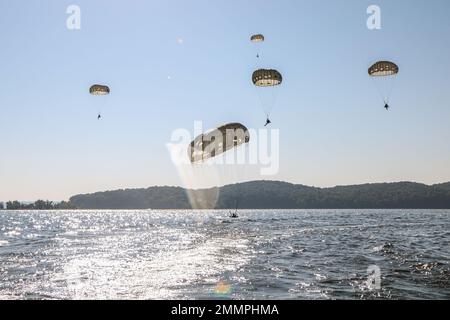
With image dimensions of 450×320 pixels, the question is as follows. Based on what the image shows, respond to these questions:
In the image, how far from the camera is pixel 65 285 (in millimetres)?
23609

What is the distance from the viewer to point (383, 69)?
1699 inches

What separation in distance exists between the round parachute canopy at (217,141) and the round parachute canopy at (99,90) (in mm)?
13036

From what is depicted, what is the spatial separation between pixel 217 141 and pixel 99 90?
16.1 metres

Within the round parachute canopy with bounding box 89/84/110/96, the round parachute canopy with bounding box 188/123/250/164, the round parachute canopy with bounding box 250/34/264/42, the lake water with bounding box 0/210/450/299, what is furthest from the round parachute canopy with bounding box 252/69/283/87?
the round parachute canopy with bounding box 89/84/110/96

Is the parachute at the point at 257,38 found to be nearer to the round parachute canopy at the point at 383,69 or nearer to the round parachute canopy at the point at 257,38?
the round parachute canopy at the point at 257,38

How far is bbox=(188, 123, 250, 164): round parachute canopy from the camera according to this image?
50406 mm

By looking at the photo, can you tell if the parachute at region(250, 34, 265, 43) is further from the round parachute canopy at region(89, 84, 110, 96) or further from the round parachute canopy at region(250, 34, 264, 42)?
the round parachute canopy at region(89, 84, 110, 96)

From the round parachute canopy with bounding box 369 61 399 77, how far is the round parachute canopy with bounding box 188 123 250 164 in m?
16.0

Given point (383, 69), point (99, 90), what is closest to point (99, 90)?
point (99, 90)

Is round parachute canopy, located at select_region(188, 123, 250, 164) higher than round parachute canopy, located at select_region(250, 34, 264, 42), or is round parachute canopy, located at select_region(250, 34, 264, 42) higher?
round parachute canopy, located at select_region(250, 34, 264, 42)

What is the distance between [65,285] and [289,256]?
1839 centimetres

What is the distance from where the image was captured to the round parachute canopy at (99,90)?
51591 millimetres

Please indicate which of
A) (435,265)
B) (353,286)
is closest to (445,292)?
(353,286)
